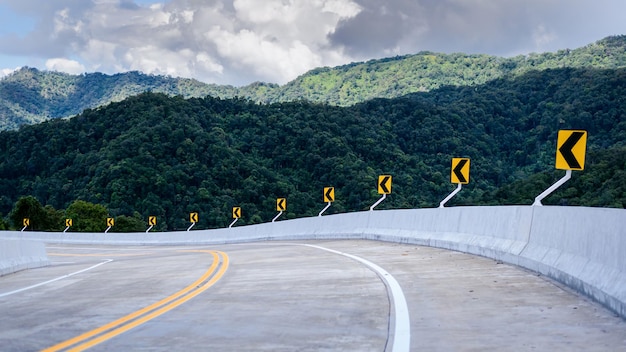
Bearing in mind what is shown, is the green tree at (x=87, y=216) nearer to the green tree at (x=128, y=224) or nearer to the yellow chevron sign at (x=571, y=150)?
the green tree at (x=128, y=224)

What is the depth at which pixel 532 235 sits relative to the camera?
596 inches

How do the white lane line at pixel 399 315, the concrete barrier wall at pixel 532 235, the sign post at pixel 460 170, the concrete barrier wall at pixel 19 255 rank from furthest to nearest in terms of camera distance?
the sign post at pixel 460 170
the concrete barrier wall at pixel 19 255
the concrete barrier wall at pixel 532 235
the white lane line at pixel 399 315

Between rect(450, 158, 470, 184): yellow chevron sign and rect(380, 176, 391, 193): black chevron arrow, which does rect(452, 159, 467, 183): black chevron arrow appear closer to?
rect(450, 158, 470, 184): yellow chevron sign

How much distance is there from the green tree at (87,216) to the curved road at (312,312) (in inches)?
3539

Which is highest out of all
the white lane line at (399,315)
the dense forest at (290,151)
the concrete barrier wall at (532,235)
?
the dense forest at (290,151)

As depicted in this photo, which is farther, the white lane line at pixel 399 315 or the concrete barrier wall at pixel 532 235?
the concrete barrier wall at pixel 532 235

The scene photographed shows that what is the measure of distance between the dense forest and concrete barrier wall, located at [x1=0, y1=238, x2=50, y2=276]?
54.9 m

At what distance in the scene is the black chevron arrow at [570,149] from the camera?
53.4ft

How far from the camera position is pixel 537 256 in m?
14.2

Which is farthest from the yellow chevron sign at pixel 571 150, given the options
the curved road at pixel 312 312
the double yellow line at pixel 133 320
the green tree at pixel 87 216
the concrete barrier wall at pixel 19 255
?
the green tree at pixel 87 216

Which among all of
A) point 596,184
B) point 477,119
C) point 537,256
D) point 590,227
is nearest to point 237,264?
point 537,256

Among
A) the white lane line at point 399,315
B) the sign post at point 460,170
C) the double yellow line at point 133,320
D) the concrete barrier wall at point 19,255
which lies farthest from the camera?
the sign post at point 460,170

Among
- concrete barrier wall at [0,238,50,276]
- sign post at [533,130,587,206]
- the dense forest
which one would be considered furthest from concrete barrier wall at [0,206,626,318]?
the dense forest

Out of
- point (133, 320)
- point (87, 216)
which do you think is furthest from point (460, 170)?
point (87, 216)
